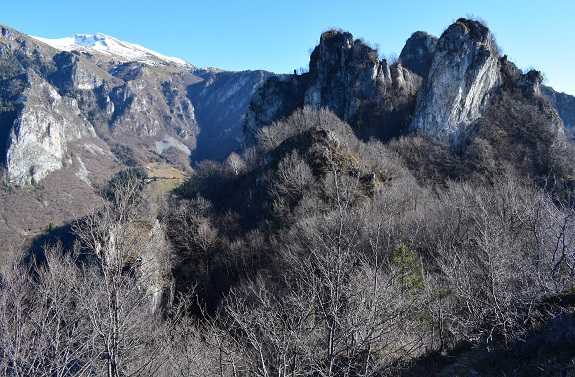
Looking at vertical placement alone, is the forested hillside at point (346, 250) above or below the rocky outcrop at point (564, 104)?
below

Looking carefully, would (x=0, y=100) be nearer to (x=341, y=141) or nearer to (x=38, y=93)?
(x=38, y=93)

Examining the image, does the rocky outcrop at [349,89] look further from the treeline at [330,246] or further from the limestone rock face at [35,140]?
the limestone rock face at [35,140]

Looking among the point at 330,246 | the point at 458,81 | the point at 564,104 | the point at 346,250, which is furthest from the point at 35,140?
the point at 564,104

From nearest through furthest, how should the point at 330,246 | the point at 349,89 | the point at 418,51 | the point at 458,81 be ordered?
1. the point at 330,246
2. the point at 458,81
3. the point at 349,89
4. the point at 418,51

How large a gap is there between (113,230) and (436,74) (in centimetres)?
5330

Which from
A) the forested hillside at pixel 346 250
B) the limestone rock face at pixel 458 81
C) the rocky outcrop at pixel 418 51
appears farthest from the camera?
the rocky outcrop at pixel 418 51

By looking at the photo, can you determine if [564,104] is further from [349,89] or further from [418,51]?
[349,89]

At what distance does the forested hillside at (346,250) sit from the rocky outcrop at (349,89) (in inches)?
12.9

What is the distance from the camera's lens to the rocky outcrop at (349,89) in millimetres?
58556

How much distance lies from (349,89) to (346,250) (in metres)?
59.3

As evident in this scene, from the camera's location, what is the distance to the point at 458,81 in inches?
1957

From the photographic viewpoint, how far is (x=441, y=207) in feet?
89.1

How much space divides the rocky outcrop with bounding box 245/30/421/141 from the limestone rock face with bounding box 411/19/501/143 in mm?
6338

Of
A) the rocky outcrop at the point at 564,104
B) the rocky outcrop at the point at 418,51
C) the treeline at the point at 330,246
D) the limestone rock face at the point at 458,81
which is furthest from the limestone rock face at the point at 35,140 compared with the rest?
the rocky outcrop at the point at 564,104
